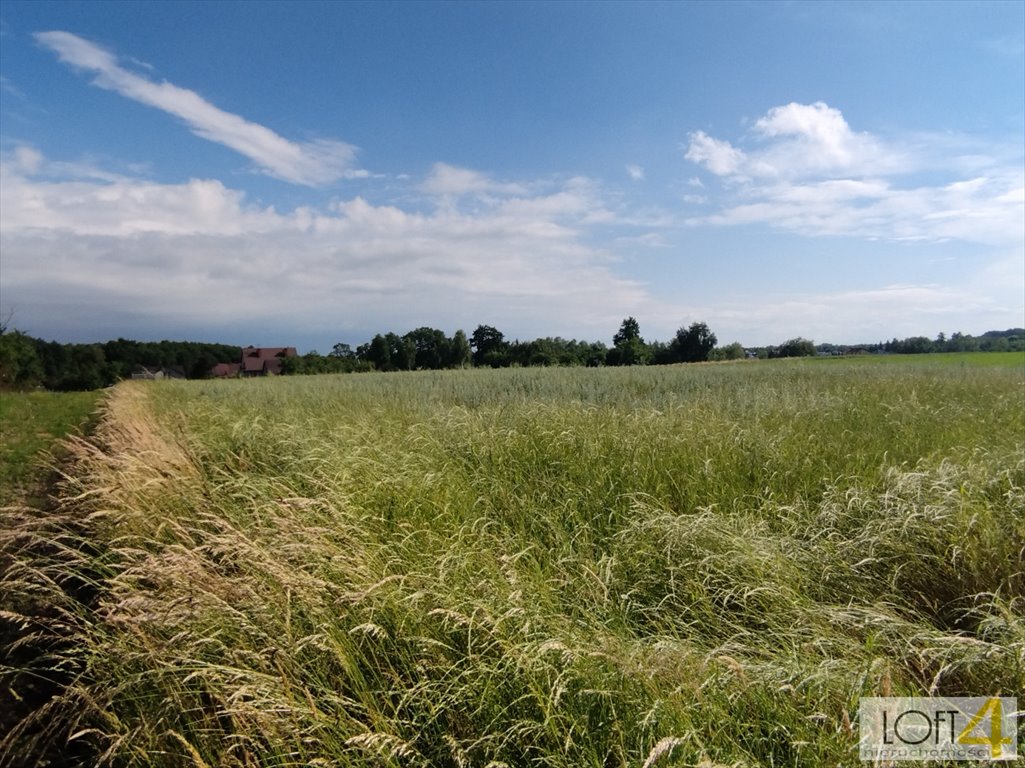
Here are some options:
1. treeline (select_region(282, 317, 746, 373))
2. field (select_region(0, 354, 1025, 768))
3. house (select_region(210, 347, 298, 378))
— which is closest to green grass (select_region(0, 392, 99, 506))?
field (select_region(0, 354, 1025, 768))

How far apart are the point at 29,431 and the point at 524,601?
49.9 ft

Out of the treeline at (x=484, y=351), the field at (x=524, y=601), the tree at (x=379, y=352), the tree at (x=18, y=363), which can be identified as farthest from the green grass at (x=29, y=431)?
the tree at (x=379, y=352)

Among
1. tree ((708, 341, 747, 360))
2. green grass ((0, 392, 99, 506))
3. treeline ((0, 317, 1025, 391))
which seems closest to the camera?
green grass ((0, 392, 99, 506))

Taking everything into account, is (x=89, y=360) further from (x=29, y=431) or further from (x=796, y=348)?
(x=796, y=348)

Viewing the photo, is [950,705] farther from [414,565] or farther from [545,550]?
[414,565]

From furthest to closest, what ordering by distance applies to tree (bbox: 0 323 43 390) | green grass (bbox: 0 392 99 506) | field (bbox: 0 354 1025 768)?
tree (bbox: 0 323 43 390)
green grass (bbox: 0 392 99 506)
field (bbox: 0 354 1025 768)

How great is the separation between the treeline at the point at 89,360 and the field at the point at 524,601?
32.2 m

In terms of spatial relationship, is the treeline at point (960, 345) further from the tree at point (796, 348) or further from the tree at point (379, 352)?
the tree at point (379, 352)

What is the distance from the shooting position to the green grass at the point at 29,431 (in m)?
7.51

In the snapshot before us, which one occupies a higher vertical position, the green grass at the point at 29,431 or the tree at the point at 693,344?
the tree at the point at 693,344

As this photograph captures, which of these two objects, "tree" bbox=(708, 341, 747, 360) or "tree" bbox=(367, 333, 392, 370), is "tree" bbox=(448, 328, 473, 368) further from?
"tree" bbox=(708, 341, 747, 360)

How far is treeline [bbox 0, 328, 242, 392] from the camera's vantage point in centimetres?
2867

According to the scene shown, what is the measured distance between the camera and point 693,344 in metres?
60.3

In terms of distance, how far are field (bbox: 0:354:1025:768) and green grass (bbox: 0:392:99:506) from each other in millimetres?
3962
